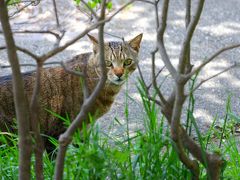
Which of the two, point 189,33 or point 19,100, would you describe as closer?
point 19,100

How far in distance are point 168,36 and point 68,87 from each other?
2716 millimetres

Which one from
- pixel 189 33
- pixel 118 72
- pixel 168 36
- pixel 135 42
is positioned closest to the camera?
pixel 189 33

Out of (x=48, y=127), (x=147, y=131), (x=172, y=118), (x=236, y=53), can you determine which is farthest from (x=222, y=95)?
(x=172, y=118)

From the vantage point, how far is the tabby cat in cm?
369

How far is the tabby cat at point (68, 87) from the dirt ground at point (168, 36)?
1055 millimetres

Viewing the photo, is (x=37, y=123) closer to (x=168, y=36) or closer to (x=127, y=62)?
(x=127, y=62)

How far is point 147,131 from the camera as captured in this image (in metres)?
2.64

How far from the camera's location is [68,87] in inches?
152

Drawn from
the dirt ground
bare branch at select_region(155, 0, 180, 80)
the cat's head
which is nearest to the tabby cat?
the cat's head

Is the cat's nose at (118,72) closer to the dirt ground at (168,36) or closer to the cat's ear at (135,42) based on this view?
the cat's ear at (135,42)

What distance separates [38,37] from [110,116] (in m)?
1.86


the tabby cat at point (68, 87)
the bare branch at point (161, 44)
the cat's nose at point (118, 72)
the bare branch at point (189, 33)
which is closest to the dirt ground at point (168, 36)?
the tabby cat at point (68, 87)

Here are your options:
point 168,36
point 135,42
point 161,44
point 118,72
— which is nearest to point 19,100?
point 161,44

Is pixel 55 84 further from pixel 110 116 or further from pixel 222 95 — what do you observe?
pixel 222 95
